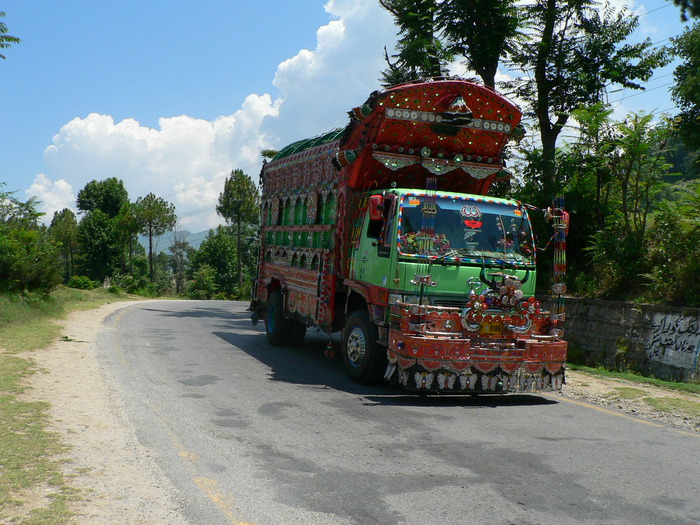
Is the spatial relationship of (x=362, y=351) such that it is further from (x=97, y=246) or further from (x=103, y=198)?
(x=103, y=198)

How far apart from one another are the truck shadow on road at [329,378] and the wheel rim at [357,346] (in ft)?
1.17

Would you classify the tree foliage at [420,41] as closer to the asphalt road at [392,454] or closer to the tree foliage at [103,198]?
the asphalt road at [392,454]

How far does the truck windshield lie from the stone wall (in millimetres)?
4111

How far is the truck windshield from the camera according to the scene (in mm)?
8320

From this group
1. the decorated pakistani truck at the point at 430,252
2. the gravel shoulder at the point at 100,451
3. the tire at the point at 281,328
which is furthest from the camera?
the tire at the point at 281,328

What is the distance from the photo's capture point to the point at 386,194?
864 centimetres

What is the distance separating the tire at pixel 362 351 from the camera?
8.68m

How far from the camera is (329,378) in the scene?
31.6 ft

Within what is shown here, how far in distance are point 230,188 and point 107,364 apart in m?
48.7

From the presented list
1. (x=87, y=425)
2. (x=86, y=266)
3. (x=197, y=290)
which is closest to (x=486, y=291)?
(x=87, y=425)

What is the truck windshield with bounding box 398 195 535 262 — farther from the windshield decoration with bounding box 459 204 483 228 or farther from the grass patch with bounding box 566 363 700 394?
the grass patch with bounding box 566 363 700 394

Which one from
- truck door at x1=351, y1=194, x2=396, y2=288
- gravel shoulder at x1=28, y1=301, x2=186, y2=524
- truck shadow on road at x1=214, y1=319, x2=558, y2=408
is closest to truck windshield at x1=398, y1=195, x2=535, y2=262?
truck door at x1=351, y1=194, x2=396, y2=288

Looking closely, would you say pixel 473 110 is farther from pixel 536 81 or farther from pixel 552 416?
pixel 536 81

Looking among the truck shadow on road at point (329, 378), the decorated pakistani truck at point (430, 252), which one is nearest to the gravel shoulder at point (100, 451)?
the truck shadow on road at point (329, 378)
